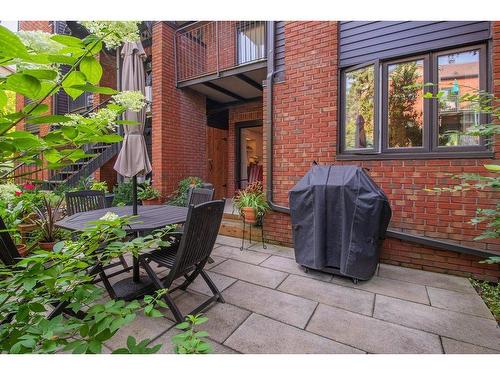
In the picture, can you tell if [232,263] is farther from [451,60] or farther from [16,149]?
[451,60]

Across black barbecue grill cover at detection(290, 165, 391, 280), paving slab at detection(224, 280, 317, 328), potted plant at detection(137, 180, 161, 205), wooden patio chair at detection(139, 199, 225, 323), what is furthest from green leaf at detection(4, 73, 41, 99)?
potted plant at detection(137, 180, 161, 205)

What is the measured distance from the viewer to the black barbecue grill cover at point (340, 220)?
2734 millimetres

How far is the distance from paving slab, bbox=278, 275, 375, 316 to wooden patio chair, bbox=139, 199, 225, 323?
0.84 meters

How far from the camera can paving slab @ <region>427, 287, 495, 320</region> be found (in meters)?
2.29

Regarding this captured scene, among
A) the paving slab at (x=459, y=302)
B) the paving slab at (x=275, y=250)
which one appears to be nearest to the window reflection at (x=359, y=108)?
the paving slab at (x=275, y=250)

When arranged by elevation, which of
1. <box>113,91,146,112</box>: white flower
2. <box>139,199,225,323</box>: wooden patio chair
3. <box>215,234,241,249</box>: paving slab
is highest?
<box>113,91,146,112</box>: white flower

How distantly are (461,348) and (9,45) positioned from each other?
280cm

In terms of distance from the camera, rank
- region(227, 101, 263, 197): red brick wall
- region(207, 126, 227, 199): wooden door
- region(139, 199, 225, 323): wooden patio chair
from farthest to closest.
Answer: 1. region(207, 126, 227, 199): wooden door
2. region(227, 101, 263, 197): red brick wall
3. region(139, 199, 225, 323): wooden patio chair

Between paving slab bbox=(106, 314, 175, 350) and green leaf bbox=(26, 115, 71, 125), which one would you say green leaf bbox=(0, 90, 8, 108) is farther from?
paving slab bbox=(106, 314, 175, 350)

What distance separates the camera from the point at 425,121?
127 inches

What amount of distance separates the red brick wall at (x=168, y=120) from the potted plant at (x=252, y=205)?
8.08 feet

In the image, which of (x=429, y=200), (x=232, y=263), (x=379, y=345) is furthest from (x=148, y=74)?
(x=379, y=345)

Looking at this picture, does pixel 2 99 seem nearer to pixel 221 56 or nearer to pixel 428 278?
pixel 428 278

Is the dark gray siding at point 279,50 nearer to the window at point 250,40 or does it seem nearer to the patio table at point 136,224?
the window at point 250,40
